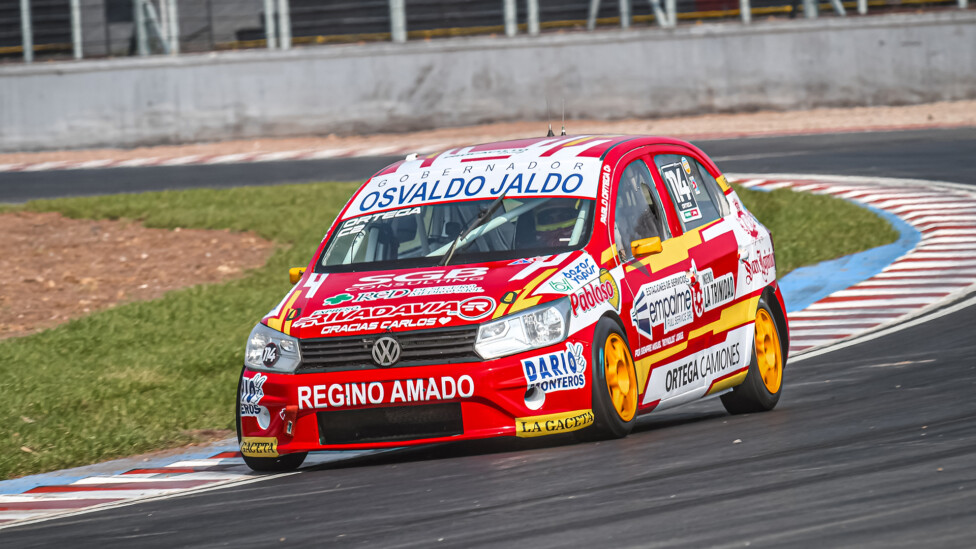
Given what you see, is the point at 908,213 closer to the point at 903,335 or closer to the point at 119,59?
the point at 903,335

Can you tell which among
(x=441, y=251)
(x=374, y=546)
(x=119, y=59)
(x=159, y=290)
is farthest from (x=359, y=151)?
(x=374, y=546)

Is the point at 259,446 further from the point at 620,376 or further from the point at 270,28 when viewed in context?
the point at 270,28

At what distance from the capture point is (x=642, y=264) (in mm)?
8398

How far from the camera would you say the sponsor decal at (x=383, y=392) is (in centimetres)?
744

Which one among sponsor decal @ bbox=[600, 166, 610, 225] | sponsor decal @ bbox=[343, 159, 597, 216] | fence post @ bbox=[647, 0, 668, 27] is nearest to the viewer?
sponsor decal @ bbox=[600, 166, 610, 225]

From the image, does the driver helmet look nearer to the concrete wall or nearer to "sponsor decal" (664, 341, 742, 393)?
"sponsor decal" (664, 341, 742, 393)

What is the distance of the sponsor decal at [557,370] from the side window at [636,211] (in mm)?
954

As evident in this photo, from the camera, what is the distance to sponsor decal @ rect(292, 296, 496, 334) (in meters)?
7.50

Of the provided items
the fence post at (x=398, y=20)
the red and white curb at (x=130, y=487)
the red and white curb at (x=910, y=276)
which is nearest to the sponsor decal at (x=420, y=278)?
the red and white curb at (x=130, y=487)

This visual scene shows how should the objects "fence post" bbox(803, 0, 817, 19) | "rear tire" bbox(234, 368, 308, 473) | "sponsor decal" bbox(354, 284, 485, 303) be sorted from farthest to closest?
"fence post" bbox(803, 0, 817, 19) < "rear tire" bbox(234, 368, 308, 473) < "sponsor decal" bbox(354, 284, 485, 303)

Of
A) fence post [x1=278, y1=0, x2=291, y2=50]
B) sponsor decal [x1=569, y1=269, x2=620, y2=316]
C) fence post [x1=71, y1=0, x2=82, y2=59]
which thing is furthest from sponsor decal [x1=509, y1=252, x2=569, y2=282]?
fence post [x1=71, y1=0, x2=82, y2=59]

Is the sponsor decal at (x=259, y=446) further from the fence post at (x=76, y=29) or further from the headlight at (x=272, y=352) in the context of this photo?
the fence post at (x=76, y=29)

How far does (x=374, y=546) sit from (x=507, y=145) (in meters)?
4.00

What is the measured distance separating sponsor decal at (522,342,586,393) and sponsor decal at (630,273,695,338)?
0.66 m
